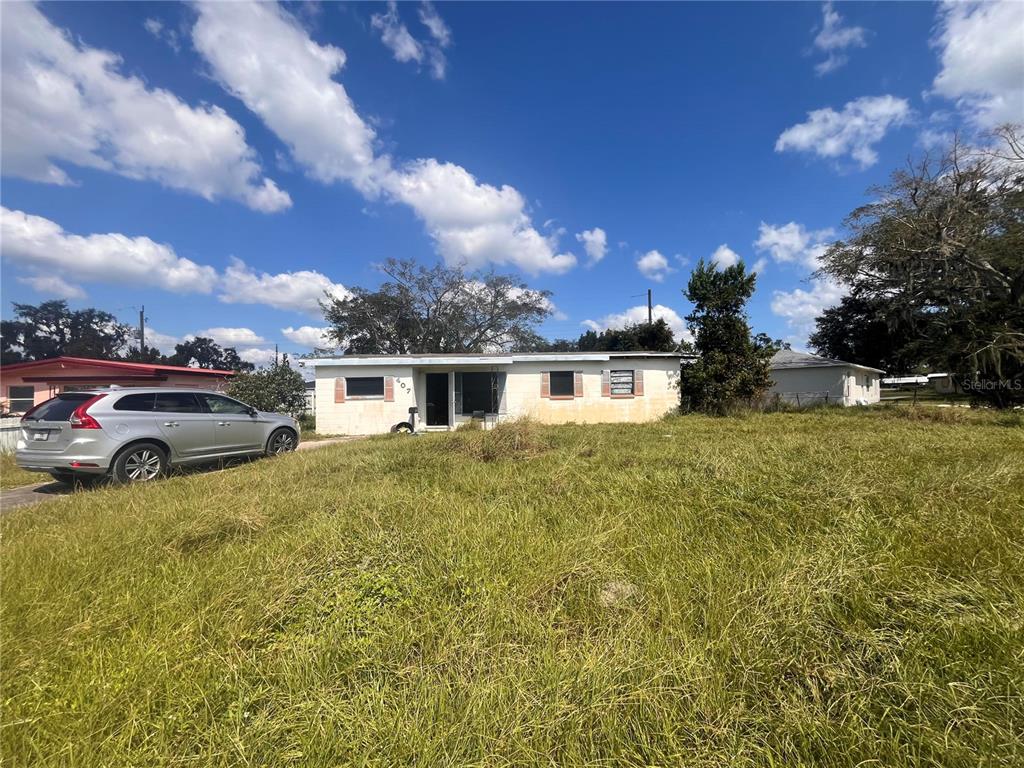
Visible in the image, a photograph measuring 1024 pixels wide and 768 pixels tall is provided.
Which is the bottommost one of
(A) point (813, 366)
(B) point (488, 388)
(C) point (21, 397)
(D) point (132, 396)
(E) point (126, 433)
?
(E) point (126, 433)

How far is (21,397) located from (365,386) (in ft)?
44.8

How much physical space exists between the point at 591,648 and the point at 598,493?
2.35 m

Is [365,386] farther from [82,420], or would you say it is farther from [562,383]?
[82,420]

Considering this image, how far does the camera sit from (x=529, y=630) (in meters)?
2.07

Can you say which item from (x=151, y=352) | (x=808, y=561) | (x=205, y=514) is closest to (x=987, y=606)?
(x=808, y=561)

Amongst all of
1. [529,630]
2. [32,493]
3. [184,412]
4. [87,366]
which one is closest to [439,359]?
[184,412]

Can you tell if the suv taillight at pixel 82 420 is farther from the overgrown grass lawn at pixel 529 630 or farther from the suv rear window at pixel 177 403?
the overgrown grass lawn at pixel 529 630

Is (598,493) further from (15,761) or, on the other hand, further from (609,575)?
(15,761)

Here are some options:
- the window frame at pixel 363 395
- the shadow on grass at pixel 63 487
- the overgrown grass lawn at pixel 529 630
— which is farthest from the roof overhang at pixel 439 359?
the overgrown grass lawn at pixel 529 630

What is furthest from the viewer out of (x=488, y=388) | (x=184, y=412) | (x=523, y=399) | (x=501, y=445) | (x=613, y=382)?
(x=488, y=388)

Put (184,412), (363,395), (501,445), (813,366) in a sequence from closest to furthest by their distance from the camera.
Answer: (184,412) → (501,445) → (363,395) → (813,366)

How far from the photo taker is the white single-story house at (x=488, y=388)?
13203 mm

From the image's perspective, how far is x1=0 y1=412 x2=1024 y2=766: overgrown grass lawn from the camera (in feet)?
4.94

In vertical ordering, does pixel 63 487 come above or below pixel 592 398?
below
